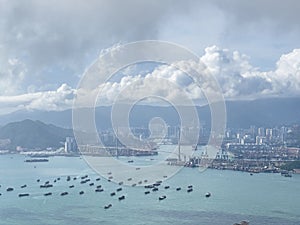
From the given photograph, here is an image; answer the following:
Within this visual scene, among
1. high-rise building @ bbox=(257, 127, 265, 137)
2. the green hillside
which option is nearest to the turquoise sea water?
the green hillside

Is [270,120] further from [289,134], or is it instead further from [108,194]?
[108,194]

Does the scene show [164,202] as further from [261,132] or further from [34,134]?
[261,132]

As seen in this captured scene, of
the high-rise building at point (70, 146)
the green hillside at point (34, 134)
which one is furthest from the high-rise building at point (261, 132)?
the high-rise building at point (70, 146)

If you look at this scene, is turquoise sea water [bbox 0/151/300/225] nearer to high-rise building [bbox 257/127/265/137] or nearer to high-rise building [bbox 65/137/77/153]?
high-rise building [bbox 65/137/77/153]

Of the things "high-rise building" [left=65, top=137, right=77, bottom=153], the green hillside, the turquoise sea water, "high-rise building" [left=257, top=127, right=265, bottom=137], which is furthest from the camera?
"high-rise building" [left=257, top=127, right=265, bottom=137]

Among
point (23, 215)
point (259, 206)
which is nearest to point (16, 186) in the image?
point (23, 215)

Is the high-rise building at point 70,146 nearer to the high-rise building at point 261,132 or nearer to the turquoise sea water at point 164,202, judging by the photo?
the turquoise sea water at point 164,202

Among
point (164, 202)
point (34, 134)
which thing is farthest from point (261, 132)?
point (164, 202)

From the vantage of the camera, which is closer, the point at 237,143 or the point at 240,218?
the point at 240,218
